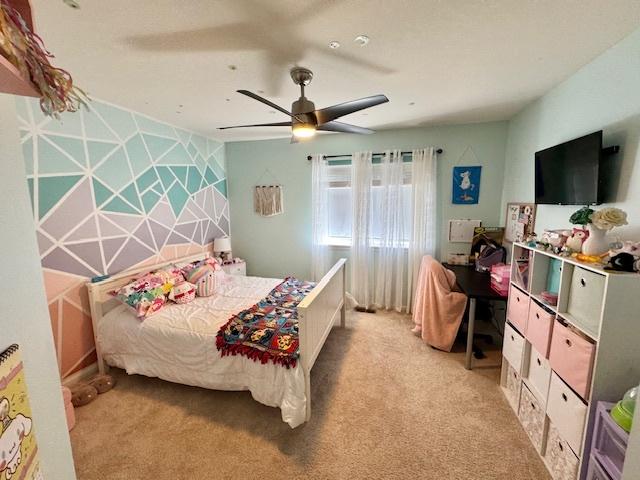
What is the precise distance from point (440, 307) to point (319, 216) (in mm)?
2035

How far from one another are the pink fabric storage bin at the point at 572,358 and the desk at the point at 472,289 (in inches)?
28.3

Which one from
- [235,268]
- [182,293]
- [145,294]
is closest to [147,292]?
[145,294]

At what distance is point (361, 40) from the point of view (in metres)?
1.55

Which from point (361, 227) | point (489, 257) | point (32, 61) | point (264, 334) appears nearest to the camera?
point (32, 61)

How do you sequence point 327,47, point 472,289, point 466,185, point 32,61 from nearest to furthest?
point 32,61 < point 327,47 < point 472,289 < point 466,185

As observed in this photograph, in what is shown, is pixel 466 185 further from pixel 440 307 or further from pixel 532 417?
pixel 532 417

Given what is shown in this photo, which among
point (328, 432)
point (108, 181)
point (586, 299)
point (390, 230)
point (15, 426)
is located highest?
point (108, 181)

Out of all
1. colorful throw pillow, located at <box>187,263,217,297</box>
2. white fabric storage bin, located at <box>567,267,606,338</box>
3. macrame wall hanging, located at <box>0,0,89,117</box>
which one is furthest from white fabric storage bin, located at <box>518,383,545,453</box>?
colorful throw pillow, located at <box>187,263,217,297</box>

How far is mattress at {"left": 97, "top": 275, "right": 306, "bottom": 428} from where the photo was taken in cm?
182

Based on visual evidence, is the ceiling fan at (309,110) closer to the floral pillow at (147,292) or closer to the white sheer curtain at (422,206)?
the white sheer curtain at (422,206)

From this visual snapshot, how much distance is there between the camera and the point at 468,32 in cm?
149

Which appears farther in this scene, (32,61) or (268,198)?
(268,198)

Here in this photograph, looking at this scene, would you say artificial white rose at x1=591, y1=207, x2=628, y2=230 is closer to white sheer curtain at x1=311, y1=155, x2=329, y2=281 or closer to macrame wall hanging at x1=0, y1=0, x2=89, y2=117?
macrame wall hanging at x1=0, y1=0, x2=89, y2=117

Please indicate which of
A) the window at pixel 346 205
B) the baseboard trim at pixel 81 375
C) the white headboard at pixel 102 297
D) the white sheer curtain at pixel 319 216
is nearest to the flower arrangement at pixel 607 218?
the window at pixel 346 205
